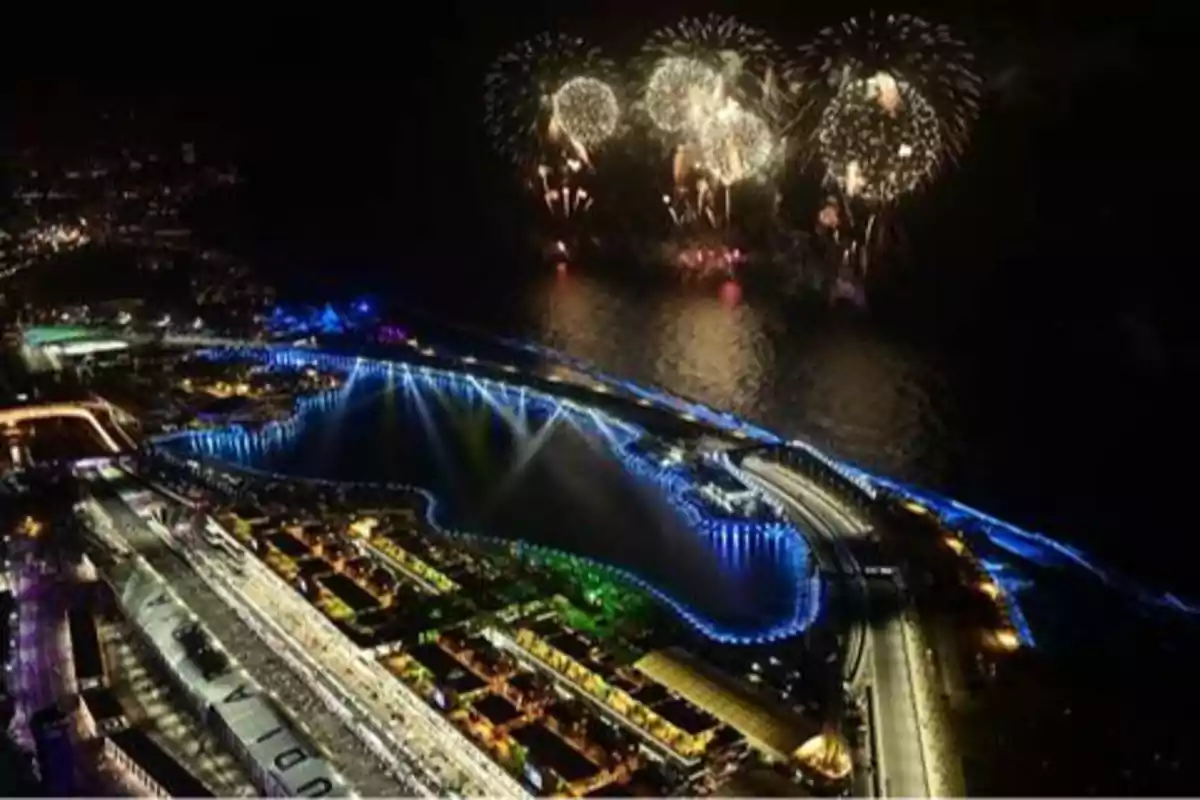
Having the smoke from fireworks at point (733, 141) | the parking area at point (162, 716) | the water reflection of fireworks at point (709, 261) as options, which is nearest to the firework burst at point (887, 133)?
the smoke from fireworks at point (733, 141)

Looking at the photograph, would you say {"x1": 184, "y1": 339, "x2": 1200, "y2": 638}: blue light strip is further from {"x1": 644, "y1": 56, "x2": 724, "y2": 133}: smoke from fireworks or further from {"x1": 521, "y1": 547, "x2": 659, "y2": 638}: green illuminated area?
{"x1": 644, "y1": 56, "x2": 724, "y2": 133}: smoke from fireworks

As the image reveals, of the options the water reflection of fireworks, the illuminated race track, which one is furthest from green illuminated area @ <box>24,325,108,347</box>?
the water reflection of fireworks

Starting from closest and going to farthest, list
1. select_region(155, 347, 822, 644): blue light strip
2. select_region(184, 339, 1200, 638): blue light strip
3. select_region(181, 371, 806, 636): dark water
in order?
select_region(155, 347, 822, 644): blue light strip → select_region(184, 339, 1200, 638): blue light strip → select_region(181, 371, 806, 636): dark water

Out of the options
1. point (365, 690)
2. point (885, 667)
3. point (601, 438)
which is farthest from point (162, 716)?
point (601, 438)

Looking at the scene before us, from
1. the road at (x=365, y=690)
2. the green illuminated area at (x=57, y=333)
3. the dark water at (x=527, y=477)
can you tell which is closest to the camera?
the road at (x=365, y=690)

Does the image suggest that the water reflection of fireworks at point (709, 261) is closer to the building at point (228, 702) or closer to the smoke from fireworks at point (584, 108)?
the smoke from fireworks at point (584, 108)

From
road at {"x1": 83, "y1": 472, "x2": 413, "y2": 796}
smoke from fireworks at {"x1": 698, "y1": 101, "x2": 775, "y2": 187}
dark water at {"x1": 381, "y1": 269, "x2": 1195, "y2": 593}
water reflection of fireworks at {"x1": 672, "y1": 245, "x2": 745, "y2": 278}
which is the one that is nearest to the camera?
road at {"x1": 83, "y1": 472, "x2": 413, "y2": 796}

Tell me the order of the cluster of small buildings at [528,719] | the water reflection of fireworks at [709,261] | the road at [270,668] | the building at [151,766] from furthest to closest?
the water reflection of fireworks at [709,261] → the road at [270,668] → the building at [151,766] → the cluster of small buildings at [528,719]

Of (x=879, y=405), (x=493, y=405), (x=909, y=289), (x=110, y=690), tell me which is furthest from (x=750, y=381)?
(x=110, y=690)
